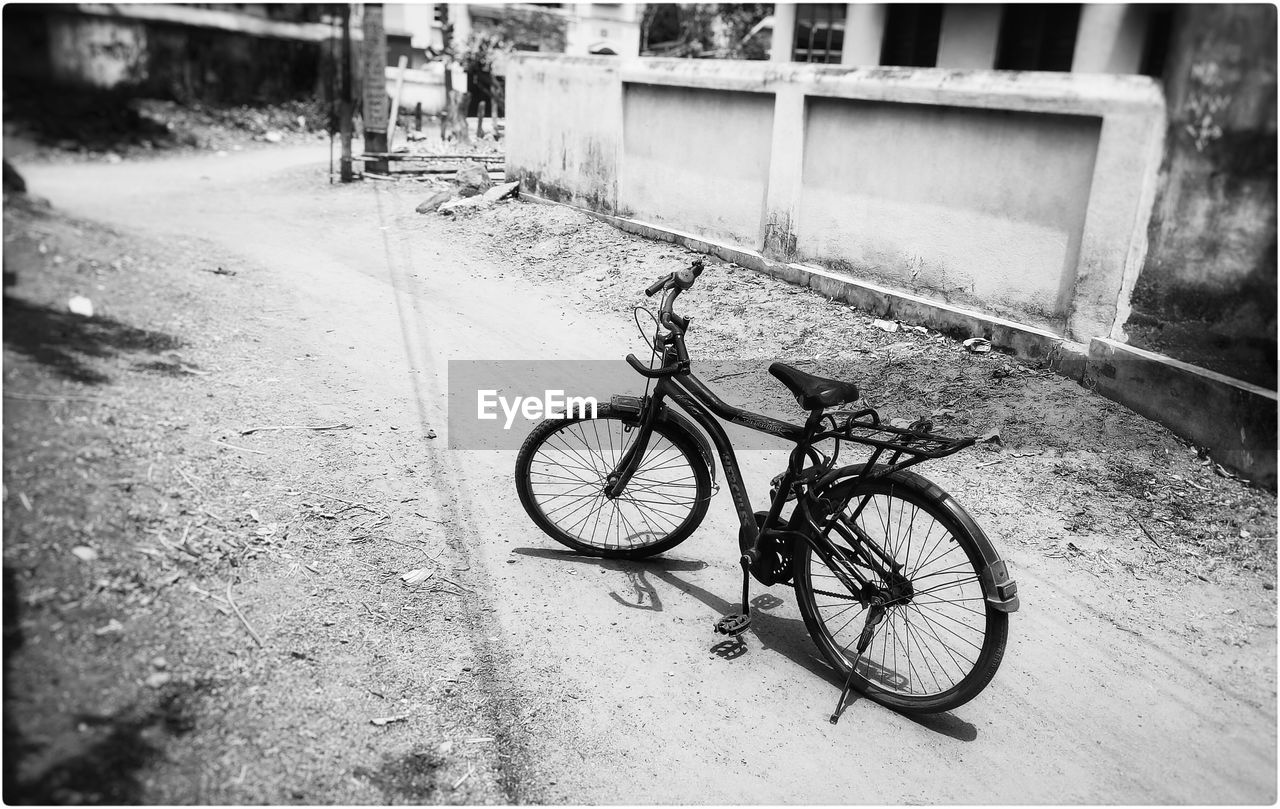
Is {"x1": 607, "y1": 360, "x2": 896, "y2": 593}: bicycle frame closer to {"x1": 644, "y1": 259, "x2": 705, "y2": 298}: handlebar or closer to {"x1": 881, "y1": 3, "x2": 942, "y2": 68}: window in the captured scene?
{"x1": 644, "y1": 259, "x2": 705, "y2": 298}: handlebar

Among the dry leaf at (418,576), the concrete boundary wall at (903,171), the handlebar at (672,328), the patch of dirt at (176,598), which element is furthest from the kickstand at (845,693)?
the concrete boundary wall at (903,171)

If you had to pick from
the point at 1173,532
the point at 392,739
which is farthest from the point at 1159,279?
the point at 392,739

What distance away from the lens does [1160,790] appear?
2.78 meters

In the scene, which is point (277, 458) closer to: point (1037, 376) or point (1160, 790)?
point (1160, 790)

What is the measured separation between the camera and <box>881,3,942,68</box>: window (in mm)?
12914

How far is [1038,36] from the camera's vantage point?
1122 centimetres

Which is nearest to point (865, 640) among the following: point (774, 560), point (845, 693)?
point (845, 693)

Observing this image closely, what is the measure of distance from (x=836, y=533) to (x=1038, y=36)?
10202 mm

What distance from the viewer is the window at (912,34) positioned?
12914 mm

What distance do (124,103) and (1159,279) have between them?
4889 millimetres

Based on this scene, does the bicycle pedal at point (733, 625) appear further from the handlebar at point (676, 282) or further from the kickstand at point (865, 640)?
the handlebar at point (676, 282)

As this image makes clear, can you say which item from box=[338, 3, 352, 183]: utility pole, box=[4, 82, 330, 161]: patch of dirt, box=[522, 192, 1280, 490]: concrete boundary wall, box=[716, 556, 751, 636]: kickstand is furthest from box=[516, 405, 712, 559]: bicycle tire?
box=[338, 3, 352, 183]: utility pole

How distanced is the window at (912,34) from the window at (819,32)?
123 centimetres

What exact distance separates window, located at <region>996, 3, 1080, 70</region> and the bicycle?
30.1ft
